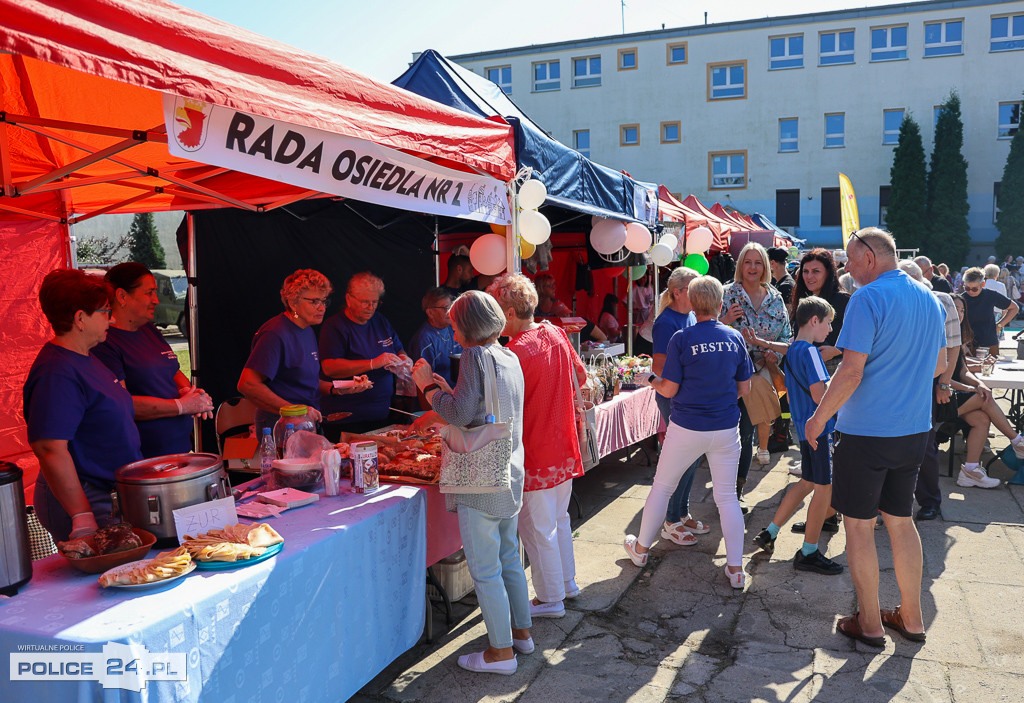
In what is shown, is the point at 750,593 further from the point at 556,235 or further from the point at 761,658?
the point at 556,235

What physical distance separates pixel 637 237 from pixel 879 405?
3974mm

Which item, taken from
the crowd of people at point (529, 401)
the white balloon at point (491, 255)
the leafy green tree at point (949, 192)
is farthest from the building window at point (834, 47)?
the crowd of people at point (529, 401)

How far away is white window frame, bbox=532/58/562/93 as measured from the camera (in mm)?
32531

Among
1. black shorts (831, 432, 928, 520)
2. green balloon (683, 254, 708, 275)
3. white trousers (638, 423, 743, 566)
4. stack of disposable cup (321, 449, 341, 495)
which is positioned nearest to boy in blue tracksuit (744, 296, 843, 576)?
white trousers (638, 423, 743, 566)

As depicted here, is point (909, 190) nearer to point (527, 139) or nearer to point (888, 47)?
point (888, 47)

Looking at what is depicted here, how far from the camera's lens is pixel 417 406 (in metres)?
5.04

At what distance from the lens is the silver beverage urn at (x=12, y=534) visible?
6.05 feet

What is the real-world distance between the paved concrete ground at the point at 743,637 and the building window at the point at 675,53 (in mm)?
29603

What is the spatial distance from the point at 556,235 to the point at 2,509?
6863 mm

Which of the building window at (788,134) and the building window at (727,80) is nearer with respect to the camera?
the building window at (788,134)

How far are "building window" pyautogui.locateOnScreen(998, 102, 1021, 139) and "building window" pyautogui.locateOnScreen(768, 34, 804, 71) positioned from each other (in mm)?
8162

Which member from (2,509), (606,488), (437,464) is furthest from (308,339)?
(606,488)

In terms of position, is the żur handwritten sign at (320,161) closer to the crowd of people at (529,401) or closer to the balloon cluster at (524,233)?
the balloon cluster at (524,233)

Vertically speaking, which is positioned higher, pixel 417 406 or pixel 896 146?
pixel 896 146
